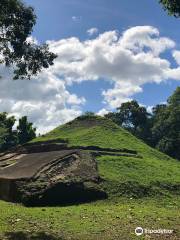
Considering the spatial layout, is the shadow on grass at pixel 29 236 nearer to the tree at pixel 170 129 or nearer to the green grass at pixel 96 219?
the green grass at pixel 96 219

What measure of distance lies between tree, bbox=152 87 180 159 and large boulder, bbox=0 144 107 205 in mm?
27911

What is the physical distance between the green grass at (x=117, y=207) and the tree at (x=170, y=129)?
55.0 ft

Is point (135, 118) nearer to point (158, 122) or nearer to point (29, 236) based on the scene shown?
point (158, 122)

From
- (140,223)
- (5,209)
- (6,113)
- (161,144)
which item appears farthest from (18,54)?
(6,113)

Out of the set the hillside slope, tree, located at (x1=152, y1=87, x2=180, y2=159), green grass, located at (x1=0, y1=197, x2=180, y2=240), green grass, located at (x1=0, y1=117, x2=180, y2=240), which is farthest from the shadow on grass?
tree, located at (x1=152, y1=87, x2=180, y2=159)

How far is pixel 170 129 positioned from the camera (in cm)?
6019

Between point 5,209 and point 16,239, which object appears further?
point 5,209

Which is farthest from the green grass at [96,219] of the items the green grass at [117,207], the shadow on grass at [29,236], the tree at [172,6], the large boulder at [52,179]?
the tree at [172,6]

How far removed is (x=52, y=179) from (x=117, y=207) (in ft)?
15.9

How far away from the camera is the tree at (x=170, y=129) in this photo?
56253 millimetres

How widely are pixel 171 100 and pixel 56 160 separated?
39.0 meters

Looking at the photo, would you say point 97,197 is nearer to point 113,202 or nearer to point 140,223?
point 113,202

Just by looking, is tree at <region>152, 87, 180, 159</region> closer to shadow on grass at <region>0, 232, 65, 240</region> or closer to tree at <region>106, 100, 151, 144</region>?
tree at <region>106, 100, 151, 144</region>

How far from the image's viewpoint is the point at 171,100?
64.1 meters
